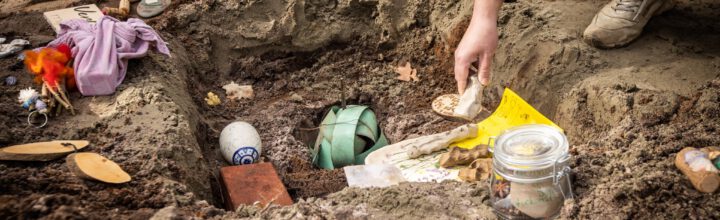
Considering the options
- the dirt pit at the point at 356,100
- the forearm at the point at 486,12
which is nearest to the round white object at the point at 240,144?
the dirt pit at the point at 356,100

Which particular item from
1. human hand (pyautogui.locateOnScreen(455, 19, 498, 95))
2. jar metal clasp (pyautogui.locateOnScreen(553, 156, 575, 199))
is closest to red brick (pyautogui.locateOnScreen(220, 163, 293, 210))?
human hand (pyautogui.locateOnScreen(455, 19, 498, 95))

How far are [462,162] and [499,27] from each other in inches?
47.1

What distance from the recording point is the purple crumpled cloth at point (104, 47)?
3.19 meters

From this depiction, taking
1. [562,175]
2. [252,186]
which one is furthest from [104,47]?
[562,175]

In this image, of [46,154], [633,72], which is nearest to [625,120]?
[633,72]

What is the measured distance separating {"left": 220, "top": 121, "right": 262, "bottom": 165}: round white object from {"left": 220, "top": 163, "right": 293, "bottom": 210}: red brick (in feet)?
0.90

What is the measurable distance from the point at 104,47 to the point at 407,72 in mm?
1883

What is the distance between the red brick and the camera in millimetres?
2674

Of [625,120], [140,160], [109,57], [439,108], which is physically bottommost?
[439,108]

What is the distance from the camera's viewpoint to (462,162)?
9.80 ft

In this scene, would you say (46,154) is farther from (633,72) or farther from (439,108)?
(633,72)

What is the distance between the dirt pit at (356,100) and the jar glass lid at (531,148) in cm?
22

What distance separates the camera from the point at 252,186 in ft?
9.08

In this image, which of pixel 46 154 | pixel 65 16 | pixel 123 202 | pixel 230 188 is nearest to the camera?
pixel 123 202
